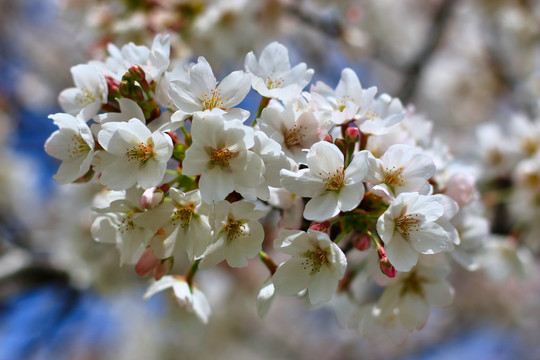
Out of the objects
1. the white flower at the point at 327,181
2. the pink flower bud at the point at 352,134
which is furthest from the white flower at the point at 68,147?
the pink flower bud at the point at 352,134

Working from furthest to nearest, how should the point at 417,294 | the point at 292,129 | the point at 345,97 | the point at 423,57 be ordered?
the point at 423,57 → the point at 417,294 → the point at 345,97 → the point at 292,129

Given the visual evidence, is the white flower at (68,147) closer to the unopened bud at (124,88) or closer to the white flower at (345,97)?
the unopened bud at (124,88)

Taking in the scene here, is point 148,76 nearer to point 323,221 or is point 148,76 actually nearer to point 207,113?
point 207,113

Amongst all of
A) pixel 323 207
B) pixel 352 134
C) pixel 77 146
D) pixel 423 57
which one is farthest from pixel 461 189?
pixel 423 57

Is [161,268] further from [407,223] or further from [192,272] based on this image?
[407,223]

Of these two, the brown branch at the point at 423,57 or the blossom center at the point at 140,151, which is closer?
the blossom center at the point at 140,151

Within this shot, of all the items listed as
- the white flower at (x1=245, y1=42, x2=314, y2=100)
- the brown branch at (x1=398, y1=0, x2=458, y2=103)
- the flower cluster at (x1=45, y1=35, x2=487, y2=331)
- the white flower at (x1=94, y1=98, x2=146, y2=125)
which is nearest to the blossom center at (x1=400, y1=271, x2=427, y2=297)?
the flower cluster at (x1=45, y1=35, x2=487, y2=331)
